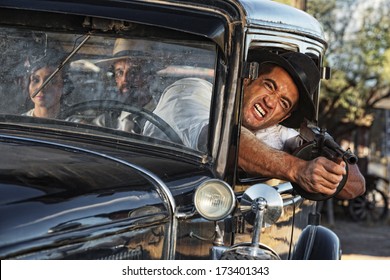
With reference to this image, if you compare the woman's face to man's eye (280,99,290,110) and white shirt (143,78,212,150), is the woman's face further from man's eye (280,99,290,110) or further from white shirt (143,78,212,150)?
man's eye (280,99,290,110)

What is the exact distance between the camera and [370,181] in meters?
19.5

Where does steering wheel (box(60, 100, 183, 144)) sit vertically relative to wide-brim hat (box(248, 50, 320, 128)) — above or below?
below

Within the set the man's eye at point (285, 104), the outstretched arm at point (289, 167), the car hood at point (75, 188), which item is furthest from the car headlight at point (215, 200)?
the man's eye at point (285, 104)

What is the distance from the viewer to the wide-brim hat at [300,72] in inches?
151

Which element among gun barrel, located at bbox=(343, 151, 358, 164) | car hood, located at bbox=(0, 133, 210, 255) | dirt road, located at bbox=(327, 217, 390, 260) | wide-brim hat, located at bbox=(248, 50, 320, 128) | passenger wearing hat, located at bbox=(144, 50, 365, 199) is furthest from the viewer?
dirt road, located at bbox=(327, 217, 390, 260)

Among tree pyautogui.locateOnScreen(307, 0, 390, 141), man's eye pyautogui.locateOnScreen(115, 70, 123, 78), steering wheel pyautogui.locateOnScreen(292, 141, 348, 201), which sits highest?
tree pyautogui.locateOnScreen(307, 0, 390, 141)

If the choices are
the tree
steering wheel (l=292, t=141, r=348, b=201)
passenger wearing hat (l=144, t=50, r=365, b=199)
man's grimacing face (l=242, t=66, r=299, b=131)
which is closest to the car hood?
passenger wearing hat (l=144, t=50, r=365, b=199)

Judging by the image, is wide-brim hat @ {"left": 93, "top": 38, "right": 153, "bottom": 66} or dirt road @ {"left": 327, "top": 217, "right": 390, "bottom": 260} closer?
wide-brim hat @ {"left": 93, "top": 38, "right": 153, "bottom": 66}

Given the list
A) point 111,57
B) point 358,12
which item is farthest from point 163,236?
point 358,12

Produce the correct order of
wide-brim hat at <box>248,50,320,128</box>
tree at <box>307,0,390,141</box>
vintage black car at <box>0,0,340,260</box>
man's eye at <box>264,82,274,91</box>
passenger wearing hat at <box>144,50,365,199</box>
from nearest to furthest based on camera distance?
1. vintage black car at <box>0,0,340,260</box>
2. passenger wearing hat at <box>144,50,365,199</box>
3. wide-brim hat at <box>248,50,320,128</box>
4. man's eye at <box>264,82,274,91</box>
5. tree at <box>307,0,390,141</box>

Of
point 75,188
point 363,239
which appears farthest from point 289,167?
point 363,239

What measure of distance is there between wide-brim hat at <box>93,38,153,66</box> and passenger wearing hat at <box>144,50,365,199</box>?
18cm

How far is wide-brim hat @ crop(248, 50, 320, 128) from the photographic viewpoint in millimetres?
3832

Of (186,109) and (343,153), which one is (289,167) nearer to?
(343,153)
